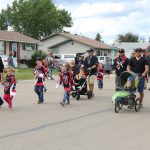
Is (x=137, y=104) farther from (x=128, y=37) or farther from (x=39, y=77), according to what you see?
(x=128, y=37)

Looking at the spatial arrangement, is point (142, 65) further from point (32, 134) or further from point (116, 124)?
point (32, 134)

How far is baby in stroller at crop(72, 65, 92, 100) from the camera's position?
16.5 meters

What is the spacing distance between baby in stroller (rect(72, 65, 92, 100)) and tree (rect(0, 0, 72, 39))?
74.4 meters

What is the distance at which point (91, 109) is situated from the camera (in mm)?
13602

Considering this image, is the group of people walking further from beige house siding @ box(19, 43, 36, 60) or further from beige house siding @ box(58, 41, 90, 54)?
beige house siding @ box(58, 41, 90, 54)

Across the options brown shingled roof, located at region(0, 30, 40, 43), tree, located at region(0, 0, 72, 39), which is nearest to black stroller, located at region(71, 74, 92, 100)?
brown shingled roof, located at region(0, 30, 40, 43)

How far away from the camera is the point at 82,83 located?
16672 mm

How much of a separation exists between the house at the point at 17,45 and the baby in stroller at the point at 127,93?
132ft

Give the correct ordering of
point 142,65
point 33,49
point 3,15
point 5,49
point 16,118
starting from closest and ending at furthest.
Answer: point 16,118 < point 142,65 < point 5,49 < point 33,49 < point 3,15

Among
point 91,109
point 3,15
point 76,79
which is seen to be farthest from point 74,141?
point 3,15

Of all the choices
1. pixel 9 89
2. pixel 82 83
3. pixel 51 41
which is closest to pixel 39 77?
pixel 9 89

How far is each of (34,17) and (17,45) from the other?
34760mm

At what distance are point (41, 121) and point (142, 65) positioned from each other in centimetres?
393

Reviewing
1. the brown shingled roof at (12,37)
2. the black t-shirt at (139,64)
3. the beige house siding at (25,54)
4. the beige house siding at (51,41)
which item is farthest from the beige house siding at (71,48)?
the black t-shirt at (139,64)
